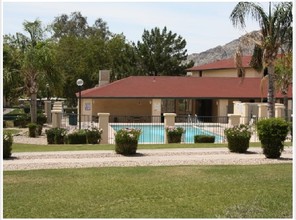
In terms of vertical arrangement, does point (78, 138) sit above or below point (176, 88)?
below

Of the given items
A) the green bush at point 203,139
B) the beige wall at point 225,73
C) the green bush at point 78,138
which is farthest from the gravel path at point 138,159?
the beige wall at point 225,73

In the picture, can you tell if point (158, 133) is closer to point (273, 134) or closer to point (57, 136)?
point (57, 136)

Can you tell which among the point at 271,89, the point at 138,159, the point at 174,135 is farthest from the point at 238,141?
the point at 271,89

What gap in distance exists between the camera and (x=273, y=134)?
15.5 m

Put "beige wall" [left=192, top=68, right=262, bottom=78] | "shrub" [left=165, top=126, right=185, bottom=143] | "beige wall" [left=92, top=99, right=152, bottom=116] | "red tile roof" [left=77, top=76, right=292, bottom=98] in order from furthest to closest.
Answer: "beige wall" [left=192, top=68, right=262, bottom=78], "beige wall" [left=92, top=99, right=152, bottom=116], "red tile roof" [left=77, top=76, right=292, bottom=98], "shrub" [left=165, top=126, right=185, bottom=143]

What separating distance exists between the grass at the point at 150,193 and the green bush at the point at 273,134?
236 centimetres

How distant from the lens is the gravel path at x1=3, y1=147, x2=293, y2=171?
45.8 ft

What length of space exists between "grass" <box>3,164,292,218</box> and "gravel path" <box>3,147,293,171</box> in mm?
1157

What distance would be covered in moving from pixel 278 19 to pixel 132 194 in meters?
17.0

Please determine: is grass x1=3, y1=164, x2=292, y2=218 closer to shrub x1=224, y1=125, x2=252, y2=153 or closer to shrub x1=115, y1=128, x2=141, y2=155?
shrub x1=115, y1=128, x2=141, y2=155

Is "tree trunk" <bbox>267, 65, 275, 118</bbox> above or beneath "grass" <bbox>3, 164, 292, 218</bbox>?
above

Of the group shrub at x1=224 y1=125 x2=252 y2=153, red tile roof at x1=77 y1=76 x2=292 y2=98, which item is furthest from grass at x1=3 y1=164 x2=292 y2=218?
red tile roof at x1=77 y1=76 x2=292 y2=98

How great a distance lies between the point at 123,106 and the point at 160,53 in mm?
16522

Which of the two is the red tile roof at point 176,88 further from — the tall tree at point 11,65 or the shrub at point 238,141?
the shrub at point 238,141
